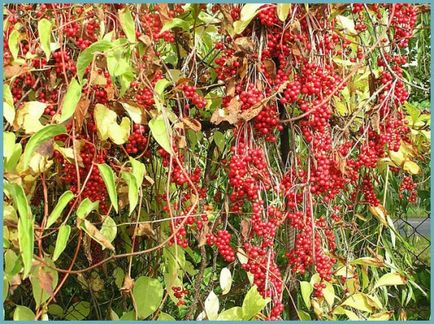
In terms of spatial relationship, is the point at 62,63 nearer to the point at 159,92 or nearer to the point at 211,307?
the point at 159,92

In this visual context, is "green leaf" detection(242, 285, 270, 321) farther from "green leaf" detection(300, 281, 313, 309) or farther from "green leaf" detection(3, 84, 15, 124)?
"green leaf" detection(3, 84, 15, 124)

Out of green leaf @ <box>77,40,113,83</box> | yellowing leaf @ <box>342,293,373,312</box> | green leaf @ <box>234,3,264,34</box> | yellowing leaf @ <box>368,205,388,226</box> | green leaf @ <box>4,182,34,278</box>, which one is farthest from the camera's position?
yellowing leaf @ <box>368,205,388,226</box>

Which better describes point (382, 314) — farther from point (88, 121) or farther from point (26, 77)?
point (26, 77)

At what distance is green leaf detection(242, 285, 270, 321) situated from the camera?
0.89 m

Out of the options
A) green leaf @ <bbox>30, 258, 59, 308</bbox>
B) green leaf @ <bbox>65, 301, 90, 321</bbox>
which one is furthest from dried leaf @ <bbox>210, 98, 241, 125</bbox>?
green leaf @ <bbox>65, 301, 90, 321</bbox>

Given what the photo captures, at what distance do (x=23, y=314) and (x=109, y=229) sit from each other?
0.16m

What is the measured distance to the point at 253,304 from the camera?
89 centimetres

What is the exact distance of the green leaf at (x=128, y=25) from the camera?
849mm

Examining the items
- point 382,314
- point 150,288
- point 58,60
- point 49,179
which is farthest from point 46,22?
point 382,314

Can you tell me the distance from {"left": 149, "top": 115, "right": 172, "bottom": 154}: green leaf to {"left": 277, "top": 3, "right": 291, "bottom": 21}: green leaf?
0.77 feet

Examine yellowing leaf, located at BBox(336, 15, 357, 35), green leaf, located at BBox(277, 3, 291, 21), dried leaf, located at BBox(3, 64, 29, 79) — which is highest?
green leaf, located at BBox(277, 3, 291, 21)

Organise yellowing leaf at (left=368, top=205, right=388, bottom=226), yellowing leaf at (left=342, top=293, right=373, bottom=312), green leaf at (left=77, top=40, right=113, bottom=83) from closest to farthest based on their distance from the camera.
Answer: green leaf at (left=77, top=40, right=113, bottom=83) → yellowing leaf at (left=342, top=293, right=373, bottom=312) → yellowing leaf at (left=368, top=205, right=388, bottom=226)

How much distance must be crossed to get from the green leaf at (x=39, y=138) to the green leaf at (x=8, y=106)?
8 centimetres

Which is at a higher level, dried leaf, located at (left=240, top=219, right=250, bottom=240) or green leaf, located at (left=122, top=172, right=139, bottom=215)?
green leaf, located at (left=122, top=172, right=139, bottom=215)
